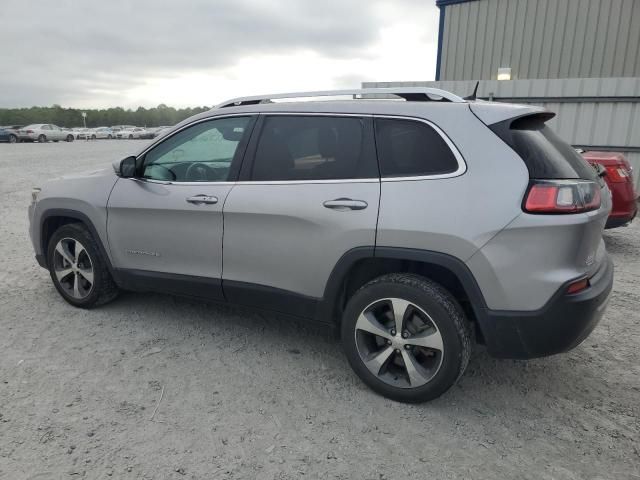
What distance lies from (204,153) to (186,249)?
779 mm

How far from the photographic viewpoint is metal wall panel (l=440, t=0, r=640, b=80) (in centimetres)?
1112

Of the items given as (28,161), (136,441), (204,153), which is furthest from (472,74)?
(28,161)

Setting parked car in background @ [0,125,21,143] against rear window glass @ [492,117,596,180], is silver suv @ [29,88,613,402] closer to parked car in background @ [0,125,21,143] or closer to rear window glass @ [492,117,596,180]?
rear window glass @ [492,117,596,180]

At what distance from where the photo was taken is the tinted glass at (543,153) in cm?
244

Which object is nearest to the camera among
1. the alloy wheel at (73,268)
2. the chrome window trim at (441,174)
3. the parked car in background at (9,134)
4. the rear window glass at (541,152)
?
the rear window glass at (541,152)

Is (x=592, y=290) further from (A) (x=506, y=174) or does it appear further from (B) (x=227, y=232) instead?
(B) (x=227, y=232)

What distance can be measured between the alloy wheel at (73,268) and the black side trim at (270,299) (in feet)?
4.74

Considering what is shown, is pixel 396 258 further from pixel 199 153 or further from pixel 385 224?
pixel 199 153

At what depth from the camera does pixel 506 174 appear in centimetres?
243

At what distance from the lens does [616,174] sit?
570 cm

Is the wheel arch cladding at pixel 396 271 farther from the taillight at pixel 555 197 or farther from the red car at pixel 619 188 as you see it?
the red car at pixel 619 188

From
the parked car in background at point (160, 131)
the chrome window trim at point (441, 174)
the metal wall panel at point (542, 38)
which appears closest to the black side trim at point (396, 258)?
the chrome window trim at point (441, 174)

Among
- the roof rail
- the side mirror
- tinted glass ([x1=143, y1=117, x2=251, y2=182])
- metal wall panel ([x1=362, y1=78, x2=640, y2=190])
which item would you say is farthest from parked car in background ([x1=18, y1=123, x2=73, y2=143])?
the roof rail

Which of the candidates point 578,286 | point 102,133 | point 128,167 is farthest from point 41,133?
point 578,286
